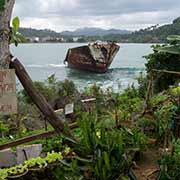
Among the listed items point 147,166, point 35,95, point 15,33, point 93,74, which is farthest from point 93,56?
point 15,33

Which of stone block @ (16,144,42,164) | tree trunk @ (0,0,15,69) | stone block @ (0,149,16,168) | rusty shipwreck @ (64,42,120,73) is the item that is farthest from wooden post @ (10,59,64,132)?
rusty shipwreck @ (64,42,120,73)

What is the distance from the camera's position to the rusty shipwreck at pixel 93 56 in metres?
26.0

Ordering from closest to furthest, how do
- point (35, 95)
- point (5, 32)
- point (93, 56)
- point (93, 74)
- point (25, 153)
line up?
point (5, 32), point (35, 95), point (25, 153), point (93, 56), point (93, 74)

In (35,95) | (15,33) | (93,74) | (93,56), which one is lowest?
(93,74)

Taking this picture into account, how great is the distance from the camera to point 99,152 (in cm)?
333

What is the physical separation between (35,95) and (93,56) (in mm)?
23737

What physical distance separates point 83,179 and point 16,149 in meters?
0.90

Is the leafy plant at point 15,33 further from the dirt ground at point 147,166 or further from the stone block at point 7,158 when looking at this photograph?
the dirt ground at point 147,166

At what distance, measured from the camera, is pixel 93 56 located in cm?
2711

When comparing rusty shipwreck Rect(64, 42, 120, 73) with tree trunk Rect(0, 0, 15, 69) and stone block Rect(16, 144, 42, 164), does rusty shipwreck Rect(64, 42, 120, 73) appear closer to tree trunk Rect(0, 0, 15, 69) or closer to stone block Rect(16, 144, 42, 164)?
stone block Rect(16, 144, 42, 164)

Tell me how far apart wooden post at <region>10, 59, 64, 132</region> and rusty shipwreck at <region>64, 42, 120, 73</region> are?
21.6m

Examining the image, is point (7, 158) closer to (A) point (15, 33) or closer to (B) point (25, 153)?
(B) point (25, 153)

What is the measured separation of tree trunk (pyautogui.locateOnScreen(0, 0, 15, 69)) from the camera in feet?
10.1

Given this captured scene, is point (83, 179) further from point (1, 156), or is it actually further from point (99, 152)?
point (1, 156)
